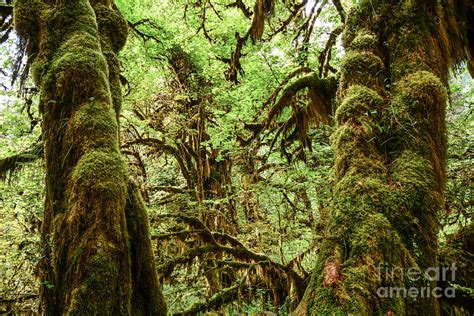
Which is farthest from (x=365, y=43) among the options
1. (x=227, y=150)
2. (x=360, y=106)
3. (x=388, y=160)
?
(x=227, y=150)

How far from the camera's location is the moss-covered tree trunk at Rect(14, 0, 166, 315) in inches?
127

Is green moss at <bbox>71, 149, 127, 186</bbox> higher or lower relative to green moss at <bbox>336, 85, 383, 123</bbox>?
lower

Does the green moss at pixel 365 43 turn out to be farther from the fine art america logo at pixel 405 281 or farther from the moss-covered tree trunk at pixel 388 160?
Result: the fine art america logo at pixel 405 281

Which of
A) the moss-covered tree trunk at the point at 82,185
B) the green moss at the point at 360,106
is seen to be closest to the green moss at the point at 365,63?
the green moss at the point at 360,106

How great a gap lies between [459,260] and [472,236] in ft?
1.41

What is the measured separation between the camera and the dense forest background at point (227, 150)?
5.75 m

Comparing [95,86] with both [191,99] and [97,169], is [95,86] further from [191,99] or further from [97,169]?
[191,99]

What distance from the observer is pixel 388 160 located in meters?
3.47

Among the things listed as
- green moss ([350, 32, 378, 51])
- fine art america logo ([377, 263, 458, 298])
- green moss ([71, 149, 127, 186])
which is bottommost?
fine art america logo ([377, 263, 458, 298])

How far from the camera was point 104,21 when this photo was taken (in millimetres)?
5105

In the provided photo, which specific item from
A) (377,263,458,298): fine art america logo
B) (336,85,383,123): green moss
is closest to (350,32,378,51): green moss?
(336,85,383,123): green moss

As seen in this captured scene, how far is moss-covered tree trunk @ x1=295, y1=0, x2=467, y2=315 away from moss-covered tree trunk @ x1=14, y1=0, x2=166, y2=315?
5.94 ft

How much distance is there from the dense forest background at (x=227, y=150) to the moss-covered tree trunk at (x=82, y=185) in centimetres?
45

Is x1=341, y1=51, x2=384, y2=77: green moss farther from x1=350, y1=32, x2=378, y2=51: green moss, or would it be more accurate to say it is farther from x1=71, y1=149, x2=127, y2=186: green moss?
x1=71, y1=149, x2=127, y2=186: green moss
